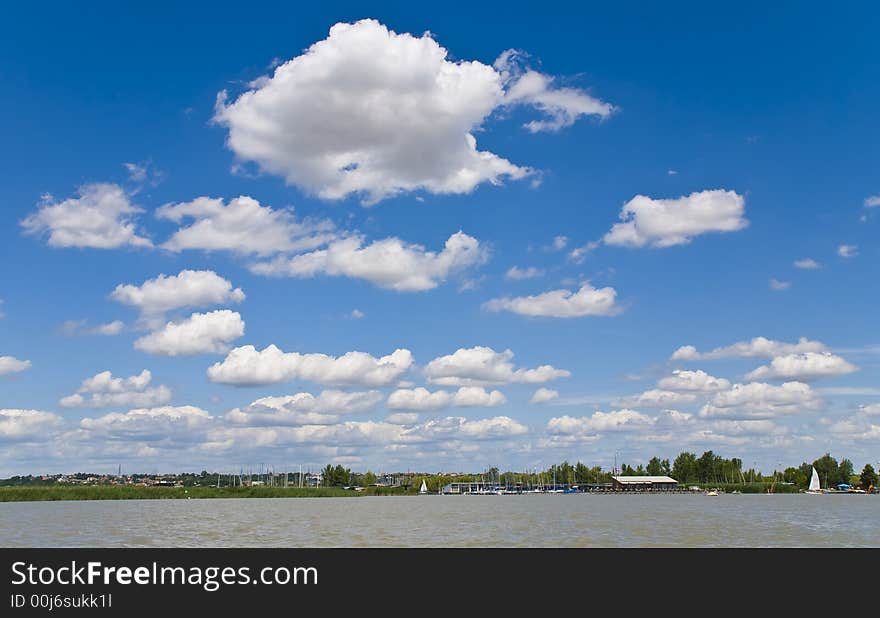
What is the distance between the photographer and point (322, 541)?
7456cm

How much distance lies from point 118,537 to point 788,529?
71427mm
